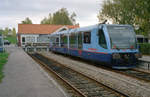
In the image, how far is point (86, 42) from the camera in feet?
48.6

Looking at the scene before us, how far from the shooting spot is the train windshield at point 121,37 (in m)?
11.9

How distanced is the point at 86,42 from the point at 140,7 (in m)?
8.47

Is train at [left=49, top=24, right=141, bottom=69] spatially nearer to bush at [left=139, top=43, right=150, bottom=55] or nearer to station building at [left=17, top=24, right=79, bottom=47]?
bush at [left=139, top=43, right=150, bottom=55]

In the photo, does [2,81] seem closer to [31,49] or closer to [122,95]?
[122,95]

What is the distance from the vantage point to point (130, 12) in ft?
78.5

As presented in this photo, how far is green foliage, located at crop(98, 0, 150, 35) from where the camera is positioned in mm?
19344

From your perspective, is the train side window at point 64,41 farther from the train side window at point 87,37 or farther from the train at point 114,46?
the train at point 114,46

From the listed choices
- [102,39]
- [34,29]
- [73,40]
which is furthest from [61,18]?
[102,39]

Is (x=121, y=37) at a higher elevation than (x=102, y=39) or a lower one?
higher

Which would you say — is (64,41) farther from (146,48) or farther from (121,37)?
(121,37)

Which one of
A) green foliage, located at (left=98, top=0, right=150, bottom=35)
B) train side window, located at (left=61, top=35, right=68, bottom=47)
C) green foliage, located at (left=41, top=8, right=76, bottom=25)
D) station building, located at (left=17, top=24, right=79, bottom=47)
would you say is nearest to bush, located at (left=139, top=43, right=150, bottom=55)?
green foliage, located at (left=98, top=0, right=150, bottom=35)

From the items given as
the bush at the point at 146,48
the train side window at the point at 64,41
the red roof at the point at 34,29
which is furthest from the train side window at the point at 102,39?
the red roof at the point at 34,29

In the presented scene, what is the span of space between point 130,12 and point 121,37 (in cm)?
1300

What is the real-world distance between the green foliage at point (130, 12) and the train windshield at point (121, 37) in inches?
298
